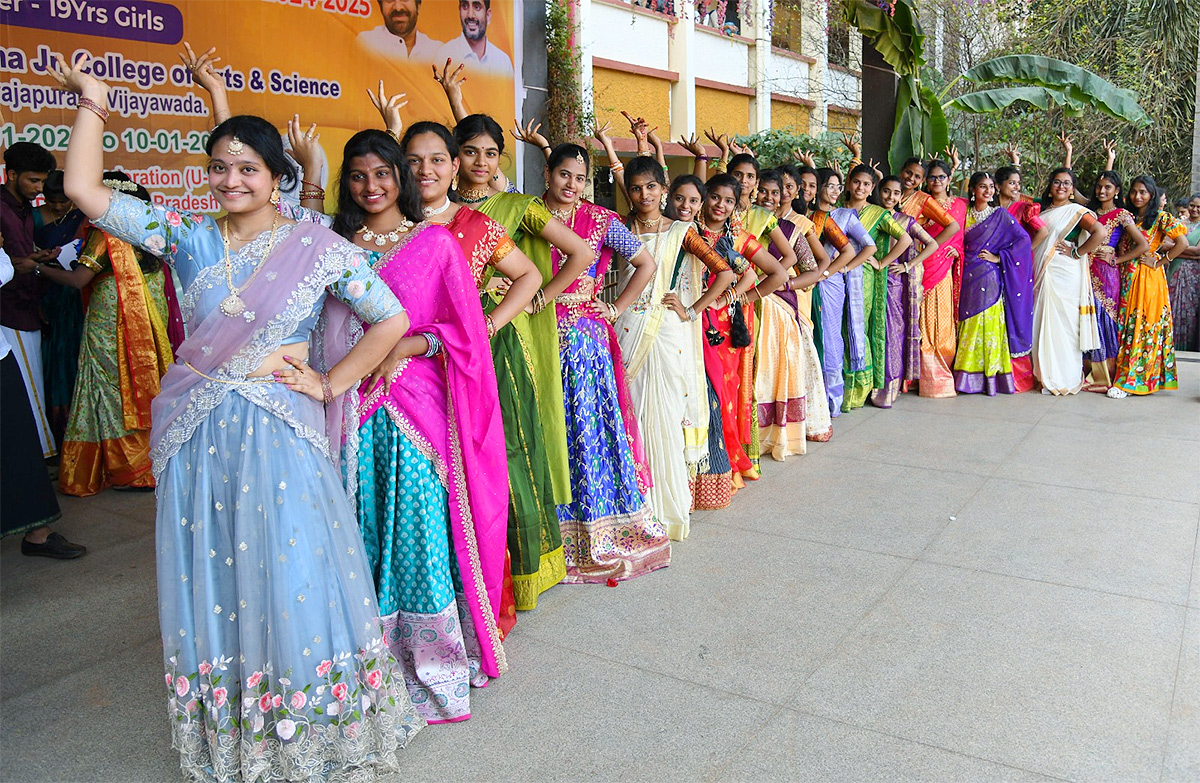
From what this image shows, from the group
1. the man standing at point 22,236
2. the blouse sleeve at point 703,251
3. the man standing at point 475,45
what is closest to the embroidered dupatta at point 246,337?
the blouse sleeve at point 703,251

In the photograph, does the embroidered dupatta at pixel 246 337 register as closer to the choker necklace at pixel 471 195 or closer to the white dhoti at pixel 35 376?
the choker necklace at pixel 471 195

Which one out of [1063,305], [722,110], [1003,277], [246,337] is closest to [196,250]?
[246,337]

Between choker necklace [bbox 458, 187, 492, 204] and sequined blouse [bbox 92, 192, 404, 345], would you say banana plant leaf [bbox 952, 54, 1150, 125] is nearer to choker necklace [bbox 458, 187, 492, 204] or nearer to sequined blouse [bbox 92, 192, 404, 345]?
choker necklace [bbox 458, 187, 492, 204]

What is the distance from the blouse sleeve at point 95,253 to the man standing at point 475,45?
2907mm

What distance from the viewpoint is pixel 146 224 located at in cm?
234

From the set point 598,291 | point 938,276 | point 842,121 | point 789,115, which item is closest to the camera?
point 598,291

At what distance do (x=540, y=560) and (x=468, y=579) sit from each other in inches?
29.2

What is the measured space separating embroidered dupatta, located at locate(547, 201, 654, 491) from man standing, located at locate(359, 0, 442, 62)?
10.8 ft

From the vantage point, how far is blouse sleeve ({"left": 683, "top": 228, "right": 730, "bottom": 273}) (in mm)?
4539

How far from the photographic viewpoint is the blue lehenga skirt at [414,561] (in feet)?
9.39

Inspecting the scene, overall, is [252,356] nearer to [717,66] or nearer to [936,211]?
[936,211]

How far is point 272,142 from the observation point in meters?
2.45

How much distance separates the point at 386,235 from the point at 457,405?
0.53m

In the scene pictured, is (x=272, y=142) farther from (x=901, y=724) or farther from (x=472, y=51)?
(x=472, y=51)
